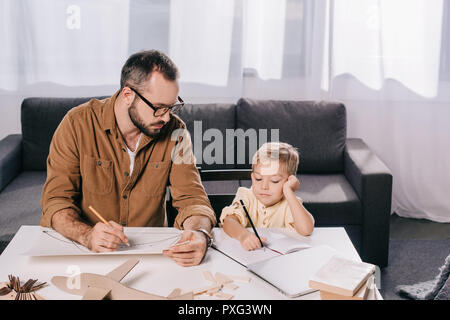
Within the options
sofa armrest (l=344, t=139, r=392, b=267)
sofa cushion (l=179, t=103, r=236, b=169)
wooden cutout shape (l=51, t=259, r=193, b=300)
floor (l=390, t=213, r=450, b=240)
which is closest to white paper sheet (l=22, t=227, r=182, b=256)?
wooden cutout shape (l=51, t=259, r=193, b=300)

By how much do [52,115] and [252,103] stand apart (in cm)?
115

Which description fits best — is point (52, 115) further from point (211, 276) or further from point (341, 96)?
point (211, 276)

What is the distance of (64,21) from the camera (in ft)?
10.4

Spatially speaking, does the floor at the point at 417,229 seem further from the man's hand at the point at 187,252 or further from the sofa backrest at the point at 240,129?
the man's hand at the point at 187,252

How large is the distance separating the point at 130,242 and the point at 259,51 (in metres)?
2.12

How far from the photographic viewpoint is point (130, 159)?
1.77m

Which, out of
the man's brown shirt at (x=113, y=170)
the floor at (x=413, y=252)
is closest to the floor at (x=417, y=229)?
the floor at (x=413, y=252)

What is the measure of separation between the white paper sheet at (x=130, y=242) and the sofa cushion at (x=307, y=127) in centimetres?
157

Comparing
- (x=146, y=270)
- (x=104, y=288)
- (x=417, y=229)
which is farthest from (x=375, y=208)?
(x=104, y=288)

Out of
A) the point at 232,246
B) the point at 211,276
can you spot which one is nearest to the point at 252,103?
the point at 232,246

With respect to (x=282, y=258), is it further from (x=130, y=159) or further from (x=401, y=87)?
Result: (x=401, y=87)

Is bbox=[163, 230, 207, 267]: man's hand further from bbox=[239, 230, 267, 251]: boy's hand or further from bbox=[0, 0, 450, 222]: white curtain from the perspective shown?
bbox=[0, 0, 450, 222]: white curtain

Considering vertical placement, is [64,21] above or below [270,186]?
above

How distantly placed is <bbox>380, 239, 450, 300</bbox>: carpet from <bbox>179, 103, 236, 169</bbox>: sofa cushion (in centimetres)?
102
